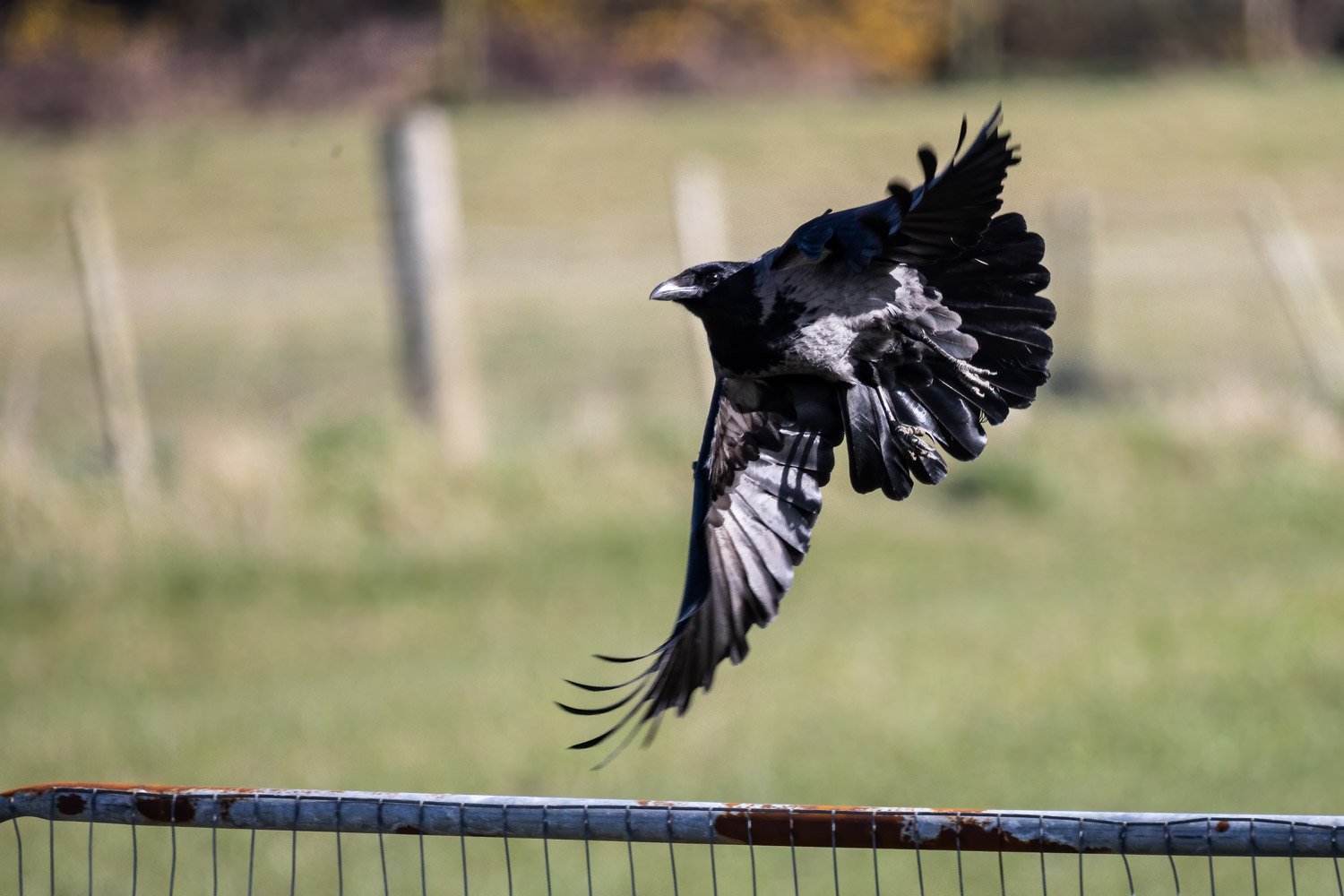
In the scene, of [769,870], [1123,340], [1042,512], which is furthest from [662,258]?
[769,870]

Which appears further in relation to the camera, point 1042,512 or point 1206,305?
point 1206,305

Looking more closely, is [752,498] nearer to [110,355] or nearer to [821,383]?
[821,383]

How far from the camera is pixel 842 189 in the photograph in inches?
749

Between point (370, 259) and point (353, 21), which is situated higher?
point (353, 21)

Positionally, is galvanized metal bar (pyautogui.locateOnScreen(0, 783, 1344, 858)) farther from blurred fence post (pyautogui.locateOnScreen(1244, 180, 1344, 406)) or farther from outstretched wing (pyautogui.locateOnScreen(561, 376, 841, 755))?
blurred fence post (pyautogui.locateOnScreen(1244, 180, 1344, 406))

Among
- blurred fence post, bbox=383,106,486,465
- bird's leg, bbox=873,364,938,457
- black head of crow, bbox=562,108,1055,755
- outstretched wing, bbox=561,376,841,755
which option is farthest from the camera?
blurred fence post, bbox=383,106,486,465

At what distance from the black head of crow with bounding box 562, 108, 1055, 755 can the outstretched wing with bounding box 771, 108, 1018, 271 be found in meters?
0.01

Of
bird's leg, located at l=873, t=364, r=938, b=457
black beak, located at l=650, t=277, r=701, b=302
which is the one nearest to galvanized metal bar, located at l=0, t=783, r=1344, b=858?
black beak, located at l=650, t=277, r=701, b=302

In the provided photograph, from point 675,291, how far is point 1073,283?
9.05 meters

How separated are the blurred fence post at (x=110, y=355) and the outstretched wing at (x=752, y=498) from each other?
18.7 ft

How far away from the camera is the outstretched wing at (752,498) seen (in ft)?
10.8

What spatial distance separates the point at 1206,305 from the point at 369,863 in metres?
11.8

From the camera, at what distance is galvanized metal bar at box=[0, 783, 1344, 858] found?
2.02m

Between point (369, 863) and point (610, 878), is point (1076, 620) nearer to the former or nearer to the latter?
point (610, 878)
